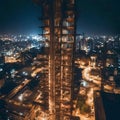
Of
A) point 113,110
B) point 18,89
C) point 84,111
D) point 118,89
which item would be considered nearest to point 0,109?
point 18,89

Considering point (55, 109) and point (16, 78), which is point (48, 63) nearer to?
point (55, 109)

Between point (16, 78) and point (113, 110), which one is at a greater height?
point (16, 78)

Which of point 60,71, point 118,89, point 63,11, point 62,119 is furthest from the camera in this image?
point 118,89

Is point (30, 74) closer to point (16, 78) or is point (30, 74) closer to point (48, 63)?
point (16, 78)

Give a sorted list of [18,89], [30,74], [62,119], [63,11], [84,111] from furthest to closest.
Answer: [30,74]
[18,89]
[84,111]
[62,119]
[63,11]

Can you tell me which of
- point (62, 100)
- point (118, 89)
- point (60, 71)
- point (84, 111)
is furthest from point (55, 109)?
point (118, 89)

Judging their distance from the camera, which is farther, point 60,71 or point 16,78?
point 16,78

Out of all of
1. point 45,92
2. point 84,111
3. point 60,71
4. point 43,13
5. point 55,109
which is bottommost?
point 84,111
